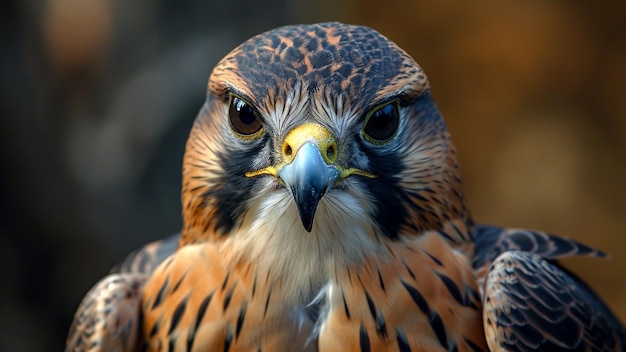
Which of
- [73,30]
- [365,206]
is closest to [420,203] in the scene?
[365,206]

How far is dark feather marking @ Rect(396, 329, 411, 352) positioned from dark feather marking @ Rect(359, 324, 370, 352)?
9 cm

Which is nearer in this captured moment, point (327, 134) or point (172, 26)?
point (327, 134)

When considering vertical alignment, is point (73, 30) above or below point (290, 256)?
above

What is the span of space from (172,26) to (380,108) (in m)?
3.30

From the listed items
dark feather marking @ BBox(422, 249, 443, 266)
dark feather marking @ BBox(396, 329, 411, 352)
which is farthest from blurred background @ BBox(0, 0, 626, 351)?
dark feather marking @ BBox(396, 329, 411, 352)

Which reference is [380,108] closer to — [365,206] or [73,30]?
[365,206]

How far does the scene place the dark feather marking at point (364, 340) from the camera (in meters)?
2.37

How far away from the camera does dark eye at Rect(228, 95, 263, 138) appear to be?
231cm

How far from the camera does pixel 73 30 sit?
5.45 m

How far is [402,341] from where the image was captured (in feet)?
7.80

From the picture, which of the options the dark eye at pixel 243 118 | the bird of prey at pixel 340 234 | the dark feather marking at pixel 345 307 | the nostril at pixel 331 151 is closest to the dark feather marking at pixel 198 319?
the bird of prey at pixel 340 234

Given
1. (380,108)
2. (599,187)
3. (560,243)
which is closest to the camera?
(380,108)

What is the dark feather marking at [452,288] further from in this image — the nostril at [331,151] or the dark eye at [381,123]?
the nostril at [331,151]

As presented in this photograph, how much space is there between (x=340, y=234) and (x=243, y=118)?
0.44 m
